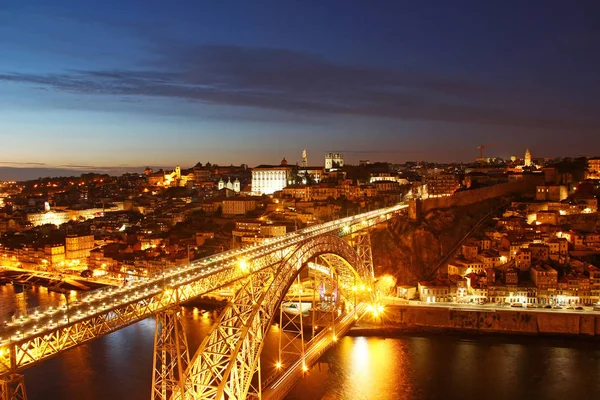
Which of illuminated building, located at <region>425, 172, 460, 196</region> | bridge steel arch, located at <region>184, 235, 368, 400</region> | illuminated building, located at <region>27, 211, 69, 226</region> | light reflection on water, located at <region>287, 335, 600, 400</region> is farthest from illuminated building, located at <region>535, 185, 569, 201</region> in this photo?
illuminated building, located at <region>27, 211, 69, 226</region>

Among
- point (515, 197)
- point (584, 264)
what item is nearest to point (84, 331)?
point (584, 264)

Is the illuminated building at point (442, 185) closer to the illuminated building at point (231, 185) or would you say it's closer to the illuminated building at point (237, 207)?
the illuminated building at point (237, 207)

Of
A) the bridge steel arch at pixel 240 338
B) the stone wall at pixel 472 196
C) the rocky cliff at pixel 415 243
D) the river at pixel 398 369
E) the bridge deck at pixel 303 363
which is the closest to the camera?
the bridge steel arch at pixel 240 338

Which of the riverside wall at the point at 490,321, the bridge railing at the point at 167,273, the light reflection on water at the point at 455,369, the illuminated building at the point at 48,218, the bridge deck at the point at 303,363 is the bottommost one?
the light reflection on water at the point at 455,369

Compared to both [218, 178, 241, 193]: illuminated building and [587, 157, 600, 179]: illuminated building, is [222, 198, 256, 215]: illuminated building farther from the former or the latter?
[587, 157, 600, 179]: illuminated building

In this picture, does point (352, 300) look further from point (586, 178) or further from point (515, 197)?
point (586, 178)

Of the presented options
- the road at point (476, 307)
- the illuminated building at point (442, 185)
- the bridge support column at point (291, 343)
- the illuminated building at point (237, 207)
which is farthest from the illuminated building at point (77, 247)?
the illuminated building at point (442, 185)
